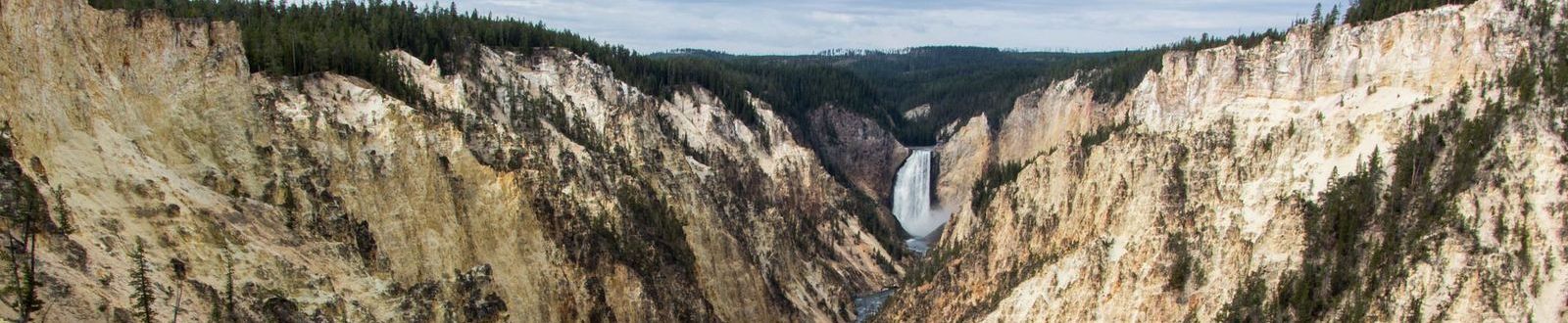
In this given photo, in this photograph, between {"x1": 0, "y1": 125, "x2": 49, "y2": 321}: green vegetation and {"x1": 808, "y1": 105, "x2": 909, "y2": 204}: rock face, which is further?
{"x1": 808, "y1": 105, "x2": 909, "y2": 204}: rock face

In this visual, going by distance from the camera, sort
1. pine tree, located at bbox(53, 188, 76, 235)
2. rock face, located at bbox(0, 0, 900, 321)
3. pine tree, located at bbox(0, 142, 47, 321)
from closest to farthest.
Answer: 1. pine tree, located at bbox(0, 142, 47, 321)
2. pine tree, located at bbox(53, 188, 76, 235)
3. rock face, located at bbox(0, 0, 900, 321)

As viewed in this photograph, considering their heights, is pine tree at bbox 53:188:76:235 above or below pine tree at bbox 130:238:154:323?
above

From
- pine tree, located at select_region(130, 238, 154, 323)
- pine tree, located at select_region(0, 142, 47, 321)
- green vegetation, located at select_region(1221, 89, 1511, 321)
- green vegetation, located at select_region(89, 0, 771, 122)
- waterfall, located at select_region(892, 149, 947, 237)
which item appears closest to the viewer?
pine tree, located at select_region(0, 142, 47, 321)

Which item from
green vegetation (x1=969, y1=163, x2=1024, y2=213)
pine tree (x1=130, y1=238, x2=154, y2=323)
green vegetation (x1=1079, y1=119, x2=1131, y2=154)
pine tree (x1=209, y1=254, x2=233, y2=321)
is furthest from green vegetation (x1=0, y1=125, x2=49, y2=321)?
green vegetation (x1=969, y1=163, x2=1024, y2=213)

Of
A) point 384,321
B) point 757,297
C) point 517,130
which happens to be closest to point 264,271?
point 384,321

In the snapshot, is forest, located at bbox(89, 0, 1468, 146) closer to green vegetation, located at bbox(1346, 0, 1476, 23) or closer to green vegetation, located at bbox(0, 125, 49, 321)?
green vegetation, located at bbox(1346, 0, 1476, 23)

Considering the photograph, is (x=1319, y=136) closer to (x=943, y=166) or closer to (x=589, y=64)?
(x=589, y=64)

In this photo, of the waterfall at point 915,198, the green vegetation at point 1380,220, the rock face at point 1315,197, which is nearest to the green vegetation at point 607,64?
the waterfall at point 915,198
